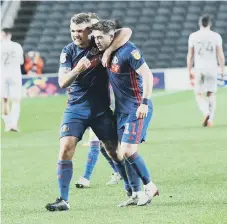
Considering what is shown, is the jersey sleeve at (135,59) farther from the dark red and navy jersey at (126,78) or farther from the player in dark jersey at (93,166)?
the player in dark jersey at (93,166)

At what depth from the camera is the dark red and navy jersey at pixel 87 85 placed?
8.81m

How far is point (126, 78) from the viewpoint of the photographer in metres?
8.82

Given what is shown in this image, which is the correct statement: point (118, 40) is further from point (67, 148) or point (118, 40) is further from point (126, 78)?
point (67, 148)

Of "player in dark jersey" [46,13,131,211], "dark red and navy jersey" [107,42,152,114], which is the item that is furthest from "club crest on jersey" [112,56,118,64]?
"player in dark jersey" [46,13,131,211]

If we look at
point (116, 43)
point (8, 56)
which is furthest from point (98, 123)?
point (8, 56)

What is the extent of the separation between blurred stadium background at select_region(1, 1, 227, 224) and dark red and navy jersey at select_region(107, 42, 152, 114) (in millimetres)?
Result: 934

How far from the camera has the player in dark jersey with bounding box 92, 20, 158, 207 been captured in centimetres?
868

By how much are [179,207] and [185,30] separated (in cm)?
2621

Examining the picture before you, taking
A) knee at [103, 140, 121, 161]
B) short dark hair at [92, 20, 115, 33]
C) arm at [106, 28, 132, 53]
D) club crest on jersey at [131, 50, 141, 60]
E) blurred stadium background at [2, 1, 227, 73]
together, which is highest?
short dark hair at [92, 20, 115, 33]

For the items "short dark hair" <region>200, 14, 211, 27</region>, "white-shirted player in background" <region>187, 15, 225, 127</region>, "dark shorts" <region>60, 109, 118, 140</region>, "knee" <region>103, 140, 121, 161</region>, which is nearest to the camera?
"dark shorts" <region>60, 109, 118, 140</region>

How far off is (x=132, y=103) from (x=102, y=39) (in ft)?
2.31

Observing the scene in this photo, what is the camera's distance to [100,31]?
28.0ft

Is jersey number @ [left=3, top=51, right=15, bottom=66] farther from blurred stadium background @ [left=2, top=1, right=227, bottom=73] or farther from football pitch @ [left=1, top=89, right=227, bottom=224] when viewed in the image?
blurred stadium background @ [left=2, top=1, right=227, bottom=73]

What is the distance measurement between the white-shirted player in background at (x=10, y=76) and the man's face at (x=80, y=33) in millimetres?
9930
